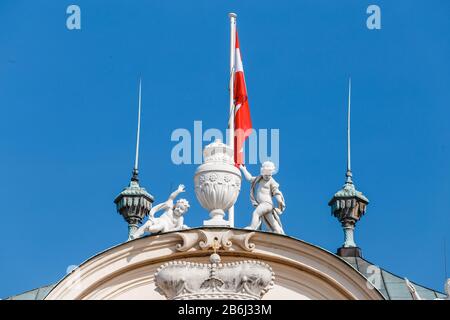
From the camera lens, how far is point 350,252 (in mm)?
41188

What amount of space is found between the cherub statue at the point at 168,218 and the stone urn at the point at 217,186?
16.4 inches

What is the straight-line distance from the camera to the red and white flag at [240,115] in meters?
36.9

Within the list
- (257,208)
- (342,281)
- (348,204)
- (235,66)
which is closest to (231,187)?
(257,208)

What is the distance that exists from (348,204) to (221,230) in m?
11.0

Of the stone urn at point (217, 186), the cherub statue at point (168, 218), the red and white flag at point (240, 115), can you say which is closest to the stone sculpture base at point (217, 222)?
the stone urn at point (217, 186)

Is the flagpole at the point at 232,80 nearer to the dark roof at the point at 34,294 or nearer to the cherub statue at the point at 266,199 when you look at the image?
the cherub statue at the point at 266,199

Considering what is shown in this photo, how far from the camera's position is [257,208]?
1321 inches

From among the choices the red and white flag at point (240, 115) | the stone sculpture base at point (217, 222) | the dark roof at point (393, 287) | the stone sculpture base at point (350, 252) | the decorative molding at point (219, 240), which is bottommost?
the decorative molding at point (219, 240)

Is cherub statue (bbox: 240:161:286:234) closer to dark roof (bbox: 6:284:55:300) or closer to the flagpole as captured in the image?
the flagpole

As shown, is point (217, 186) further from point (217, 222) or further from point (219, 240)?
point (219, 240)

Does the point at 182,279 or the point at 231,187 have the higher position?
the point at 231,187

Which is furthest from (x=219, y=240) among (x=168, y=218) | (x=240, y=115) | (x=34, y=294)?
(x=34, y=294)
